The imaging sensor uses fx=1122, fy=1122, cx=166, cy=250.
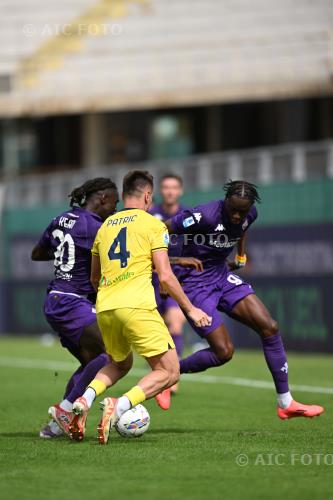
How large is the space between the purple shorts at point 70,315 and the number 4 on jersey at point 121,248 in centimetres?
101

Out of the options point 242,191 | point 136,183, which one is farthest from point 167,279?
point 242,191

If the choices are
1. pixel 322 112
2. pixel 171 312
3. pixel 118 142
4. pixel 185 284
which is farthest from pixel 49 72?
pixel 185 284

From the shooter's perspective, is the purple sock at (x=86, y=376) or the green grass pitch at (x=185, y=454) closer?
the green grass pitch at (x=185, y=454)

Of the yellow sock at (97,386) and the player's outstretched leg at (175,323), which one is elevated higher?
the yellow sock at (97,386)

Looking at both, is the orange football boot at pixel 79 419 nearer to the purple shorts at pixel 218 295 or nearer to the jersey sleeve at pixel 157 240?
the jersey sleeve at pixel 157 240

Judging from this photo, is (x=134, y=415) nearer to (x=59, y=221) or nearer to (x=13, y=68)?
(x=59, y=221)

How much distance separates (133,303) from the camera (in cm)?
809

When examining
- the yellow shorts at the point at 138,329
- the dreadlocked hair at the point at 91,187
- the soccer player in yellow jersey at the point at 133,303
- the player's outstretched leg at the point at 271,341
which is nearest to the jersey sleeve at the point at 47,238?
the dreadlocked hair at the point at 91,187

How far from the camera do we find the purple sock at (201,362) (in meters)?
9.70

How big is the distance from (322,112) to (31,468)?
91.4 ft

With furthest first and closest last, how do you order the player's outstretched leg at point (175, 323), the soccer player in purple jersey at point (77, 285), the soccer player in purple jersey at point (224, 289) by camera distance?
1. the player's outstretched leg at point (175, 323)
2. the soccer player in purple jersey at point (224, 289)
3. the soccer player in purple jersey at point (77, 285)

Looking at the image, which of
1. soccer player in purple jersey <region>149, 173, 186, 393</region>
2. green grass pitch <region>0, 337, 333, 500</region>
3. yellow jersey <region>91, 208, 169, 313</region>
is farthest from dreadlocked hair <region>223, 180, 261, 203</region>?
soccer player in purple jersey <region>149, 173, 186, 393</region>

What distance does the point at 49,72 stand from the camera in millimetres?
33344

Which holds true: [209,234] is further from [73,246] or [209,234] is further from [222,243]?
[73,246]
